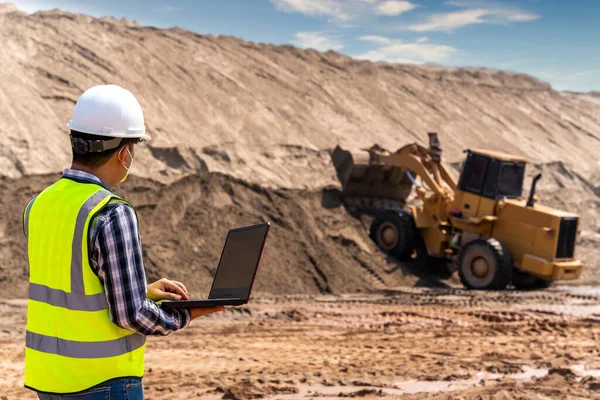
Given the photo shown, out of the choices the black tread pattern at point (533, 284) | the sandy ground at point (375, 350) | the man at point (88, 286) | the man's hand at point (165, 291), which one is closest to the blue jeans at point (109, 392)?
the man at point (88, 286)

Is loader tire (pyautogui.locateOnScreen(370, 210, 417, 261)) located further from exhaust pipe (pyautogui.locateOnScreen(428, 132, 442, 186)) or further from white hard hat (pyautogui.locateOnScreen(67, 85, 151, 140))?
white hard hat (pyautogui.locateOnScreen(67, 85, 151, 140))

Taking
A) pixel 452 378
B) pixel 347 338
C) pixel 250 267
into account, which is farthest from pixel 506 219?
pixel 250 267

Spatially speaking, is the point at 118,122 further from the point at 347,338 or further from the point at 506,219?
the point at 506,219

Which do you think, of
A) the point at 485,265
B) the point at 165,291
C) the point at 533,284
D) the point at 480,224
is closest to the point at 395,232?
the point at 480,224

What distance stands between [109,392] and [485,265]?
11222 millimetres

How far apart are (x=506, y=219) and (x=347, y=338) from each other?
5.42 m

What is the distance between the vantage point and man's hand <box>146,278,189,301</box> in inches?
94.0

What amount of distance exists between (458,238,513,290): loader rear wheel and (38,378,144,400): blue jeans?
10.9 meters

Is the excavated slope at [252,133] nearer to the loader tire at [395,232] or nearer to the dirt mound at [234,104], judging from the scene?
the dirt mound at [234,104]

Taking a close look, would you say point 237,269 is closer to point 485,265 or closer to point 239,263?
point 239,263

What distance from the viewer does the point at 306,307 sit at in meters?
10.5

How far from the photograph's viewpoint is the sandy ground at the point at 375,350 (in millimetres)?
6074

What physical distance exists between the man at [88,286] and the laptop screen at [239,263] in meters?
0.31

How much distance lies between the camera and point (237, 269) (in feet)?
8.28
